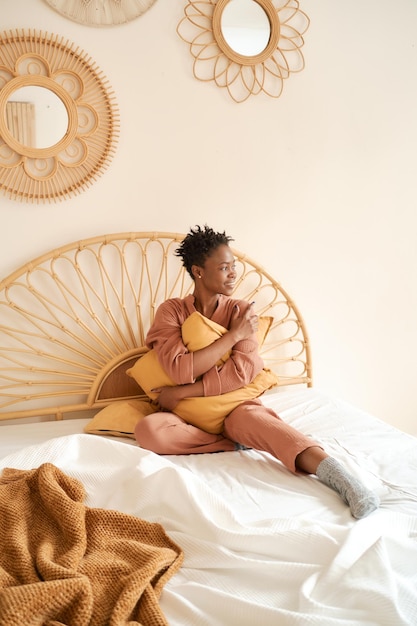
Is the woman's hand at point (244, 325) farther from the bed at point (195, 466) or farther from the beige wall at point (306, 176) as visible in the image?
the beige wall at point (306, 176)

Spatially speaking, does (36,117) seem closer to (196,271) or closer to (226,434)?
(196,271)

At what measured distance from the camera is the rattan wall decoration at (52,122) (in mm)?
2045

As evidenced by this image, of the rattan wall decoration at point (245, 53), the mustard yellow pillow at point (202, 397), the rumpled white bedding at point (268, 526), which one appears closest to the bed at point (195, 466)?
the rumpled white bedding at point (268, 526)

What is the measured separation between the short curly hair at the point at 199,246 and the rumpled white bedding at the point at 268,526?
0.71 m

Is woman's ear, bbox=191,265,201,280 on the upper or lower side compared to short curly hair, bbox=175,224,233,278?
lower

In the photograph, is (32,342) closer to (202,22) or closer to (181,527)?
(181,527)

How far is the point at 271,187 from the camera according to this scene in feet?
8.07

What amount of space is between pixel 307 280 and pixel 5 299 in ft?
4.25

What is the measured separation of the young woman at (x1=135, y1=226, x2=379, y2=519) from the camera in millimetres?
1686

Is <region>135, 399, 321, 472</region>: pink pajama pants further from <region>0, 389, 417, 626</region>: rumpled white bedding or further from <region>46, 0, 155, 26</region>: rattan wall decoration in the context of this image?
<region>46, 0, 155, 26</region>: rattan wall decoration

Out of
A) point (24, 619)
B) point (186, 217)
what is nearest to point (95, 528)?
point (24, 619)

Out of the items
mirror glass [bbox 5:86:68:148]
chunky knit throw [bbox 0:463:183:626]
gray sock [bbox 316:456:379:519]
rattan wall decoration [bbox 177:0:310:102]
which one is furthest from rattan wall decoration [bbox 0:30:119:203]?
gray sock [bbox 316:456:379:519]

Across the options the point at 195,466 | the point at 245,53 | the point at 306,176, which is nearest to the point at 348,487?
the point at 195,466

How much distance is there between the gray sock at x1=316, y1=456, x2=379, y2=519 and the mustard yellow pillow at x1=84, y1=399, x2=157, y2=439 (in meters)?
0.70
